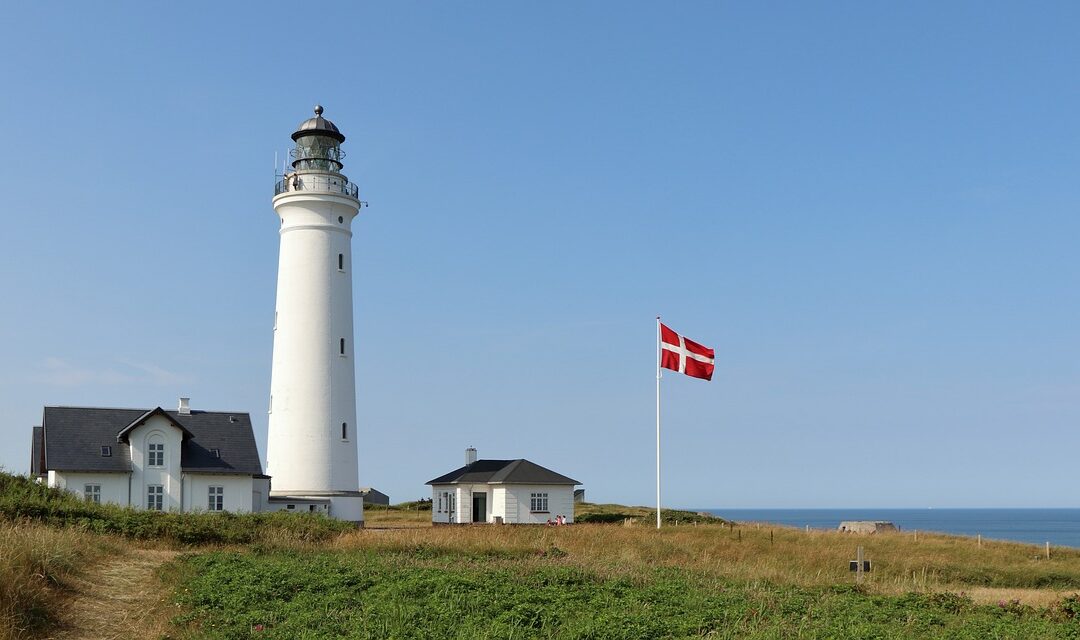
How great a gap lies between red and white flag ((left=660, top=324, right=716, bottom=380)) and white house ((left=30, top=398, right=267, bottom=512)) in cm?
1469

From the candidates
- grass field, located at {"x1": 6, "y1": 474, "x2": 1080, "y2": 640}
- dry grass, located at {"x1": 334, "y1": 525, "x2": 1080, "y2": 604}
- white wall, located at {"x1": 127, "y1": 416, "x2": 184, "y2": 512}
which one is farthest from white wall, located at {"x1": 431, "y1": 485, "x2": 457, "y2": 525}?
grass field, located at {"x1": 6, "y1": 474, "x2": 1080, "y2": 640}

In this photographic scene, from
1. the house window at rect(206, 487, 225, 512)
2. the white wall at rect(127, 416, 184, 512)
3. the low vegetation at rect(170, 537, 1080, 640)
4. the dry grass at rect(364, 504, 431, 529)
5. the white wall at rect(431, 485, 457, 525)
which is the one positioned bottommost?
the dry grass at rect(364, 504, 431, 529)

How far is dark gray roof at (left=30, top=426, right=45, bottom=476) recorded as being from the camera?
39.8 meters

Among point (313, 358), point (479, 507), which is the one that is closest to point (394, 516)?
point (479, 507)

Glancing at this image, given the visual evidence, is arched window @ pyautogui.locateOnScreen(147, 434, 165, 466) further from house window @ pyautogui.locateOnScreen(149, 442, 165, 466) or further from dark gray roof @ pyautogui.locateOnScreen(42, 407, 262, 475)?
dark gray roof @ pyautogui.locateOnScreen(42, 407, 262, 475)

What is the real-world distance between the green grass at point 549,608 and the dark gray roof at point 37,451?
2645 centimetres

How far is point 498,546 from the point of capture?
78.0 feet

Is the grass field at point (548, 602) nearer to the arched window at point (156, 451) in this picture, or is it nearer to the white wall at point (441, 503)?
the arched window at point (156, 451)

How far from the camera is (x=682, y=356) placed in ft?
113

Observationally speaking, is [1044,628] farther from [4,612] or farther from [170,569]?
[170,569]

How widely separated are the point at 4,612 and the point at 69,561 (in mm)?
4930

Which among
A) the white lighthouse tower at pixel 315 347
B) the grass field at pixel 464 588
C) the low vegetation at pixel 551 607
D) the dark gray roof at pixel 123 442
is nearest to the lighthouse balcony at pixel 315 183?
the white lighthouse tower at pixel 315 347

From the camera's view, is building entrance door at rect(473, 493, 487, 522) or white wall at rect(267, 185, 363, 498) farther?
building entrance door at rect(473, 493, 487, 522)

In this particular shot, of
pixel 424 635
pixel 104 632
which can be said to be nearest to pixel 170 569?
pixel 104 632
